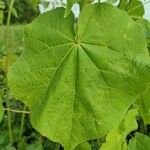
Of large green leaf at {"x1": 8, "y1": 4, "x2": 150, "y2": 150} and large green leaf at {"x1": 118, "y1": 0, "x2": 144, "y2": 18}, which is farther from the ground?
large green leaf at {"x1": 118, "y1": 0, "x2": 144, "y2": 18}

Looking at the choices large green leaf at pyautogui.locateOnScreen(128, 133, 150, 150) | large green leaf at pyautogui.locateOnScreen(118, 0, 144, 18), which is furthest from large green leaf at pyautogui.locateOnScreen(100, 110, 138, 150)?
large green leaf at pyautogui.locateOnScreen(118, 0, 144, 18)

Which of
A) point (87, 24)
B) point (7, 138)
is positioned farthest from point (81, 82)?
point (7, 138)

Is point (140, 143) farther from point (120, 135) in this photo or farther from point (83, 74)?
point (83, 74)

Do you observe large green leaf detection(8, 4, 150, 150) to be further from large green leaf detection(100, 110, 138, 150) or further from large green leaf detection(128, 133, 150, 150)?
large green leaf detection(128, 133, 150, 150)

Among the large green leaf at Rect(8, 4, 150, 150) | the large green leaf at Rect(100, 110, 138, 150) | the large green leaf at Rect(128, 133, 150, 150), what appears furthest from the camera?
the large green leaf at Rect(128, 133, 150, 150)

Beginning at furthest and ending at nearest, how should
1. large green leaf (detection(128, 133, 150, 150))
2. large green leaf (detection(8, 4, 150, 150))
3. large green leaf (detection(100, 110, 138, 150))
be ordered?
1. large green leaf (detection(128, 133, 150, 150))
2. large green leaf (detection(100, 110, 138, 150))
3. large green leaf (detection(8, 4, 150, 150))

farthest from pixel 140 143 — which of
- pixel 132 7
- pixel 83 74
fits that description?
pixel 83 74
